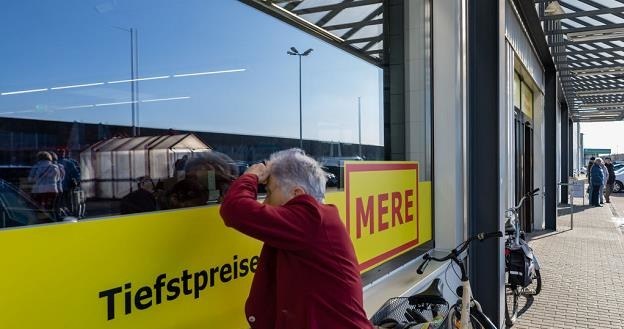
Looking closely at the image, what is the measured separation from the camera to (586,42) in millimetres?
9258

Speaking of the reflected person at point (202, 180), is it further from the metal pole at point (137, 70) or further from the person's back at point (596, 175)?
the person's back at point (596, 175)

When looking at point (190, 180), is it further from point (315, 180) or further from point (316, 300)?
point (316, 300)

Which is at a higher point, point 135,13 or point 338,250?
point 135,13

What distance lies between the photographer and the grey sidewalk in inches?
198

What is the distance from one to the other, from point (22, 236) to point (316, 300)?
32.7 inches

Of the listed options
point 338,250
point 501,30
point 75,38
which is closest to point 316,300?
point 338,250

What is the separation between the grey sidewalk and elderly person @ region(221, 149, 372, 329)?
3.88m

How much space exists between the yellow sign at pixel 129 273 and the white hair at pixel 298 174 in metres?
0.36

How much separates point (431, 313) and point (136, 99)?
1.82 meters

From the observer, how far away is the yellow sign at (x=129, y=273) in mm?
1313

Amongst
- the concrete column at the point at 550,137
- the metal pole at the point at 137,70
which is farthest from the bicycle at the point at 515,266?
the concrete column at the point at 550,137

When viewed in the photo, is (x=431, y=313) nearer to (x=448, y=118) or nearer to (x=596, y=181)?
(x=448, y=118)

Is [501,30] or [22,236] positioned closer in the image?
[22,236]

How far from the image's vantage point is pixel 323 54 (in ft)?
10.5
